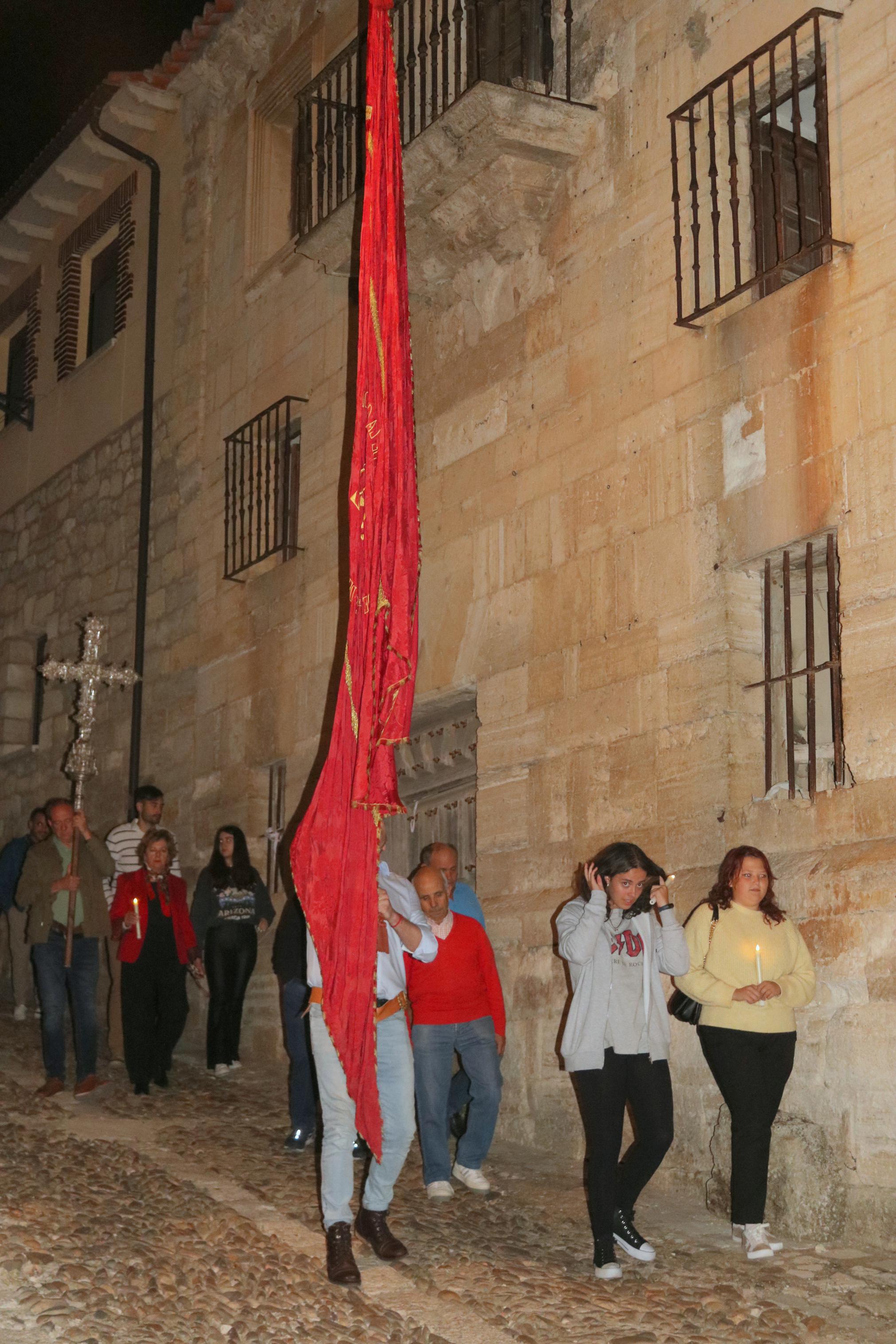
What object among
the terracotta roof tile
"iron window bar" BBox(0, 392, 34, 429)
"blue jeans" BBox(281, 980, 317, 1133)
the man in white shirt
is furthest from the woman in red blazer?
"iron window bar" BBox(0, 392, 34, 429)

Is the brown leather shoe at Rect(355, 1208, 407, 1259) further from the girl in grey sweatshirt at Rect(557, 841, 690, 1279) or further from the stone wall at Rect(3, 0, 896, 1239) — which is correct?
the stone wall at Rect(3, 0, 896, 1239)

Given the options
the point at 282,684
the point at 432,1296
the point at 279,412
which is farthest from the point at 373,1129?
the point at 279,412

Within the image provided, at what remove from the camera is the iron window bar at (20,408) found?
16969 millimetres

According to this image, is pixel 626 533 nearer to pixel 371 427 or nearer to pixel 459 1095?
pixel 371 427

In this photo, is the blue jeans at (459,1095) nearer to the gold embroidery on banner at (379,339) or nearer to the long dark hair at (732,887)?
the long dark hair at (732,887)

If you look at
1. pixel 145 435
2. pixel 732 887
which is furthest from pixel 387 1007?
pixel 145 435

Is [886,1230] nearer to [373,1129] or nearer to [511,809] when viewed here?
[373,1129]

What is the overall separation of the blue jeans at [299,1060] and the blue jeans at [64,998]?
1378 millimetres

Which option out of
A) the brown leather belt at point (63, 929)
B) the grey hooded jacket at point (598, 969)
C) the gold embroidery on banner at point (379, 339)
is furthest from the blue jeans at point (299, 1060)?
the gold embroidery on banner at point (379, 339)

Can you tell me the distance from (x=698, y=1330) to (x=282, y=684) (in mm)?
7010

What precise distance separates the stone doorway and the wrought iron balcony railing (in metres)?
3.38

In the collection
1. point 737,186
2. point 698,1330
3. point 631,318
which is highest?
point 737,186

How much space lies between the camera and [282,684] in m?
11.5

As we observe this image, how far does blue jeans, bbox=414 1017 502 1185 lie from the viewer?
23.0ft
